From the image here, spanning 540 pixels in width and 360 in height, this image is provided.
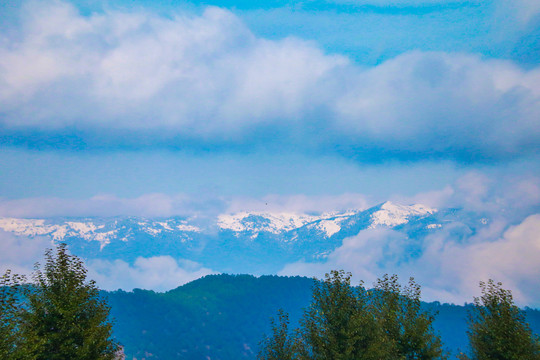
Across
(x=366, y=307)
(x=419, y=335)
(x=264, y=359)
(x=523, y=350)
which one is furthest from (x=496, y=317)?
(x=264, y=359)

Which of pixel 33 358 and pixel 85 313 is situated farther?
pixel 85 313

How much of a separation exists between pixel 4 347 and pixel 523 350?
5403 centimetres

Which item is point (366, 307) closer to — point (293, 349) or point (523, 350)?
point (293, 349)

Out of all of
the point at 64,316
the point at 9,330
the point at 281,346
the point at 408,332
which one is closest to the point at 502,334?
the point at 408,332

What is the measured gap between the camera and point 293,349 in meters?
56.1

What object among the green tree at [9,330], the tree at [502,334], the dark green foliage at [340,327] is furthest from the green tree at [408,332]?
the green tree at [9,330]

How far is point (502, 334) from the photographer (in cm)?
5347

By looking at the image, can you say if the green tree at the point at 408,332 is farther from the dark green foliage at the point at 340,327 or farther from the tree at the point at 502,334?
the tree at the point at 502,334

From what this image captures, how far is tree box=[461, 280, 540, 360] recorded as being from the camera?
2056 inches

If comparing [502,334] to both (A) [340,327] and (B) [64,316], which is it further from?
(B) [64,316]

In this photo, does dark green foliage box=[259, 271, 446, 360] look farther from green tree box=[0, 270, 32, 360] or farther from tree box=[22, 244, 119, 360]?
green tree box=[0, 270, 32, 360]

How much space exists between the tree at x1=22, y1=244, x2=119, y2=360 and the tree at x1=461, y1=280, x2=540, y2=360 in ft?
144

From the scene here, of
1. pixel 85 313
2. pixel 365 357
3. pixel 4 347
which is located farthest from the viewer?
pixel 365 357

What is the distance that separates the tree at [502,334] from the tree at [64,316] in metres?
44.0
